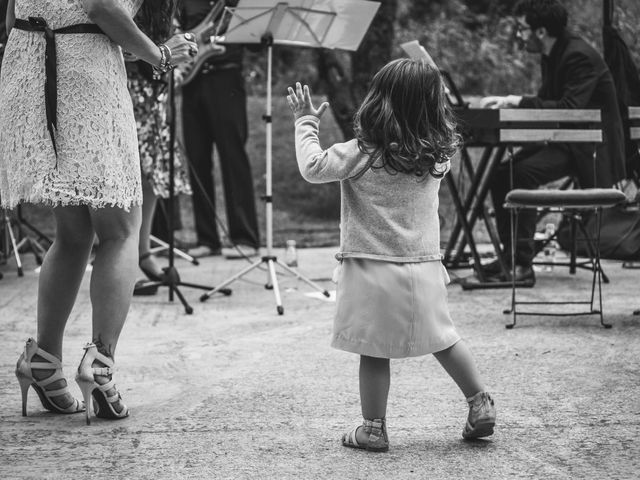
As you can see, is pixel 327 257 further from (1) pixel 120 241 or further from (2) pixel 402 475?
(2) pixel 402 475

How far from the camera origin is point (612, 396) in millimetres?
3797

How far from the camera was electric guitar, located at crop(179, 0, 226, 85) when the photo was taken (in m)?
6.45

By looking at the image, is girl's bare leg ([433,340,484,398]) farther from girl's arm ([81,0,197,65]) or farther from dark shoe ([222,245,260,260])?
dark shoe ([222,245,260,260])

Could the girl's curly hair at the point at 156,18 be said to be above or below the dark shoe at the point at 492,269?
above

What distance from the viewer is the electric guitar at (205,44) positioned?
254 inches

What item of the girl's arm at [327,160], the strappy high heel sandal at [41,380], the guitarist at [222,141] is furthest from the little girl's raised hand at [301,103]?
the guitarist at [222,141]

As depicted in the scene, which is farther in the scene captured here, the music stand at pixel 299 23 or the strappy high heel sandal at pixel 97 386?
the music stand at pixel 299 23

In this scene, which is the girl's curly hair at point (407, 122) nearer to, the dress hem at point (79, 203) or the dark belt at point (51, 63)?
the dress hem at point (79, 203)

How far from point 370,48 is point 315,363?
Result: 6662 millimetres

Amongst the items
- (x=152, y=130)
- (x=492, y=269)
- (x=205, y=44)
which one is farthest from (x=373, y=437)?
(x=205, y=44)

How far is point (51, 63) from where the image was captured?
3.33m

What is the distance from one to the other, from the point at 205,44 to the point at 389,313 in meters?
4.55

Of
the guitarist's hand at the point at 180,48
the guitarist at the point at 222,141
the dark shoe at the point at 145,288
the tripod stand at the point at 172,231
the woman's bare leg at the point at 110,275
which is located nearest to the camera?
the woman's bare leg at the point at 110,275

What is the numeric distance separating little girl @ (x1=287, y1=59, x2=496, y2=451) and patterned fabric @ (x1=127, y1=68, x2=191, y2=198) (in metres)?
2.87
